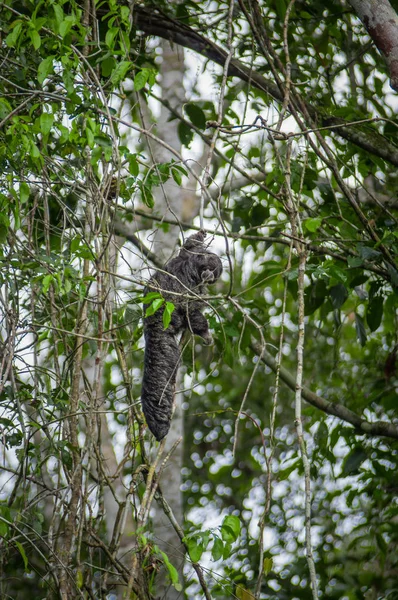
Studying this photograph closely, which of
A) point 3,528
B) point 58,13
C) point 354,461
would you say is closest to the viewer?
point 3,528

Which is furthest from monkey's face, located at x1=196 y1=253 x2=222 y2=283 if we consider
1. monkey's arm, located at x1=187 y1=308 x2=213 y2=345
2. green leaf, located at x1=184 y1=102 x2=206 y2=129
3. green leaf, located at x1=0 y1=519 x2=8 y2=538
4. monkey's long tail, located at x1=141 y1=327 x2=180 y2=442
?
green leaf, located at x1=184 y1=102 x2=206 y2=129

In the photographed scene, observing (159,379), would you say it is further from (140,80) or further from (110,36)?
(110,36)

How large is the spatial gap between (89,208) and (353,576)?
3132 millimetres

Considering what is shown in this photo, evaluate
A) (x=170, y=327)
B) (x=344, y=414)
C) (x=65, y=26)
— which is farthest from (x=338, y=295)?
(x=65, y=26)

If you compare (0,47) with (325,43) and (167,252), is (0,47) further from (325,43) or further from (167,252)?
(325,43)

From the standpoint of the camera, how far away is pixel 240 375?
8.12 meters

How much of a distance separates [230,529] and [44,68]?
7.21 feet

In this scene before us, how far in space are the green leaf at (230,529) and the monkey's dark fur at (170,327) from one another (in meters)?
0.52

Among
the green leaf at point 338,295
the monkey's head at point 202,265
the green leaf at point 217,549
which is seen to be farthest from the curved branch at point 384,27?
the green leaf at point 217,549

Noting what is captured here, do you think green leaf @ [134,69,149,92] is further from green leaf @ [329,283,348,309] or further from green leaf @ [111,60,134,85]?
green leaf @ [329,283,348,309]

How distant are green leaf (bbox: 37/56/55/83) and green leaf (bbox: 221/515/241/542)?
2.10m

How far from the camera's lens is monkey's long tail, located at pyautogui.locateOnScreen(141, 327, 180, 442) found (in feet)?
10.7

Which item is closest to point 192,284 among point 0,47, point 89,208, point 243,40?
point 89,208

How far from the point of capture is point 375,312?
14.3ft
